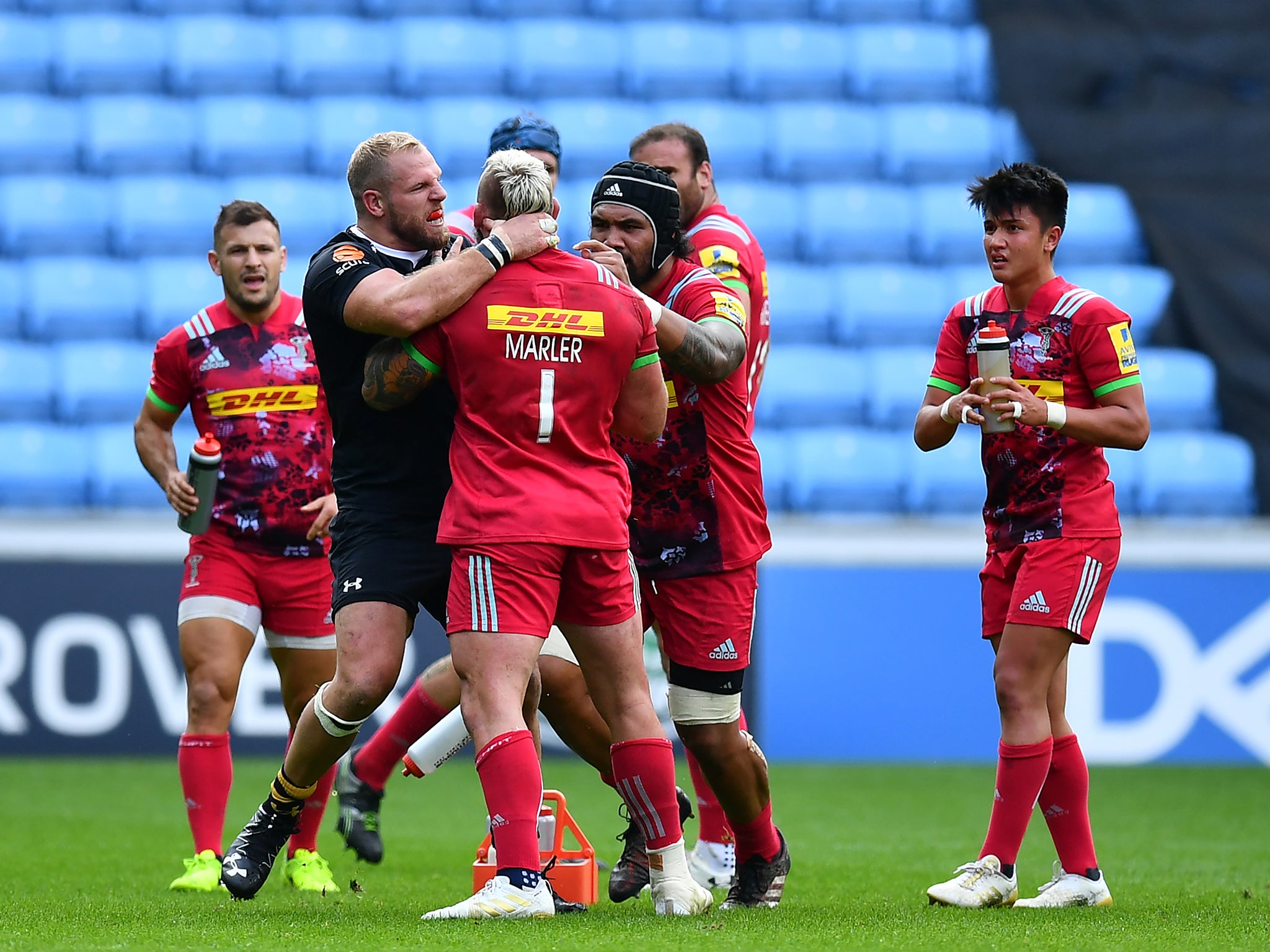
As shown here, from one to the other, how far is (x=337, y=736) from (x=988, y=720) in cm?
560

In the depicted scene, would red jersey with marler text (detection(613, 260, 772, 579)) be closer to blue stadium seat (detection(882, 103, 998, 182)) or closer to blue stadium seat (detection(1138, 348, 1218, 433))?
blue stadium seat (detection(1138, 348, 1218, 433))

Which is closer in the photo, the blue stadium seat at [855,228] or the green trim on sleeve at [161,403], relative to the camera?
the green trim on sleeve at [161,403]

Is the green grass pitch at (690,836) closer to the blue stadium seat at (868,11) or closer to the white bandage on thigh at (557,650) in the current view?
the white bandage on thigh at (557,650)

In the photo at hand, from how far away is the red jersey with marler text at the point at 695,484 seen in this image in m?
4.96

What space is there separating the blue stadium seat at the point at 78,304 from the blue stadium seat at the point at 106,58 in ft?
7.04

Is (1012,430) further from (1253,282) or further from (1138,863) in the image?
(1253,282)

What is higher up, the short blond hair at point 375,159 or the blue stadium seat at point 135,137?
the blue stadium seat at point 135,137

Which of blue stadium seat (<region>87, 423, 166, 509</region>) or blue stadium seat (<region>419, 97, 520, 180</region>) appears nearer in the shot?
blue stadium seat (<region>87, 423, 166, 509</region>)

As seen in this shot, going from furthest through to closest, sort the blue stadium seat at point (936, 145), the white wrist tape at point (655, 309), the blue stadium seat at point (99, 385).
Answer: the blue stadium seat at point (936, 145) → the blue stadium seat at point (99, 385) → the white wrist tape at point (655, 309)

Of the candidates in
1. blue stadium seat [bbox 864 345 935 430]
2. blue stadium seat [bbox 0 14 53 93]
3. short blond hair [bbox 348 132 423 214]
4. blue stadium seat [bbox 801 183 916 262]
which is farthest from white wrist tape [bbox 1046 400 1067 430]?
blue stadium seat [bbox 0 14 53 93]

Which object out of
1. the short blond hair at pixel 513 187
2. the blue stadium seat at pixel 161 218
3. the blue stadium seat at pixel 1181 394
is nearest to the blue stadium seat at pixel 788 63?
the blue stadium seat at pixel 1181 394

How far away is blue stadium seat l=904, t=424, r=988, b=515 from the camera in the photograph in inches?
422

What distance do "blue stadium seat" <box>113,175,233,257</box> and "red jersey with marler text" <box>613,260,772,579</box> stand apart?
26.0ft

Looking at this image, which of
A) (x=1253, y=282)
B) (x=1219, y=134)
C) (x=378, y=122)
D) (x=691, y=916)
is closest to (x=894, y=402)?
(x=1253, y=282)
